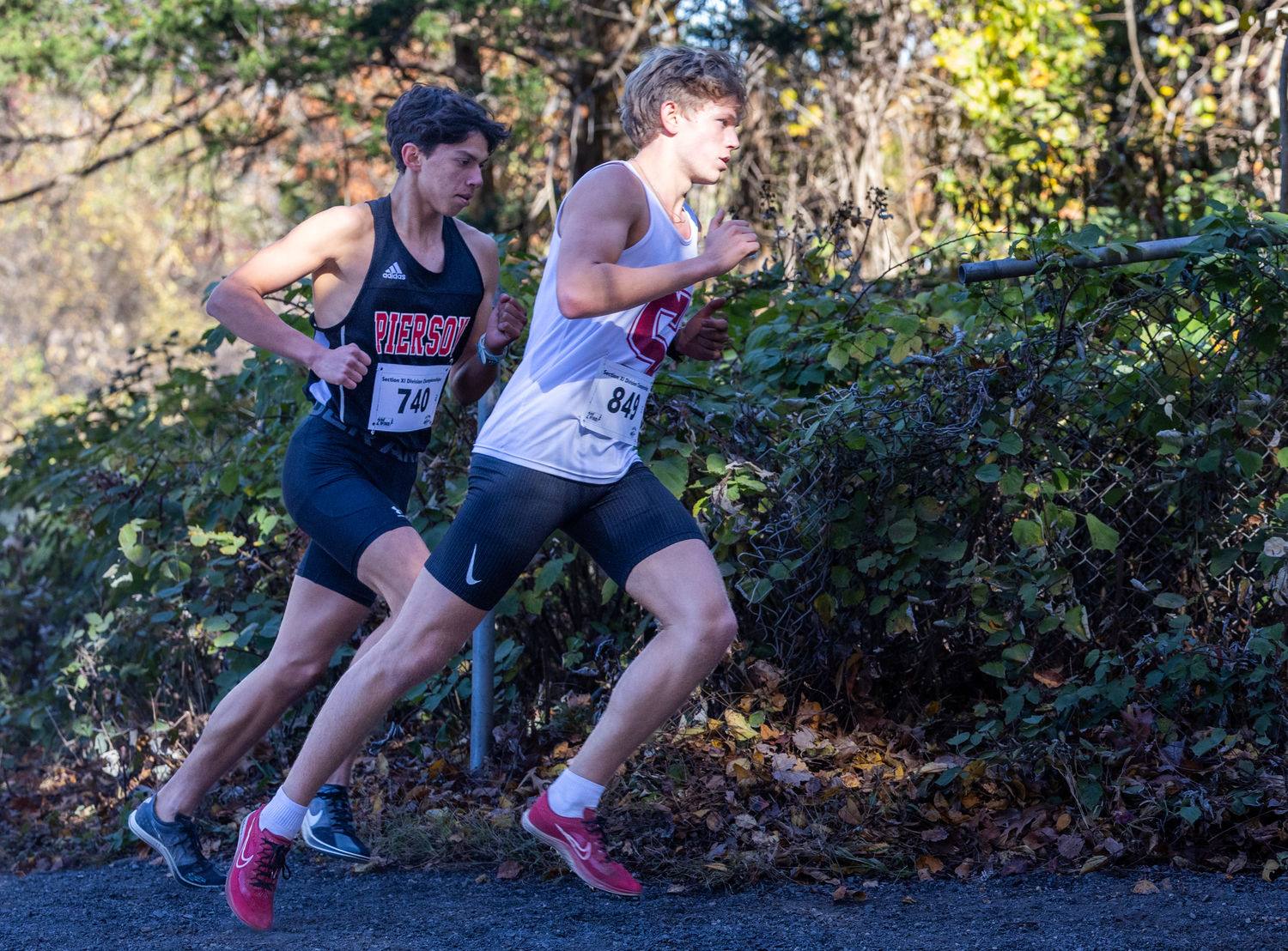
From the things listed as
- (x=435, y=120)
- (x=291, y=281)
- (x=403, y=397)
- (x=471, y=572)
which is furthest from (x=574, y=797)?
(x=435, y=120)

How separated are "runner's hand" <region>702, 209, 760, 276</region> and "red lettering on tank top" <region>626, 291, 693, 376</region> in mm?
190

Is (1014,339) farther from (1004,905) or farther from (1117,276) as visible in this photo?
(1004,905)

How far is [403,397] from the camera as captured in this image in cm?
311

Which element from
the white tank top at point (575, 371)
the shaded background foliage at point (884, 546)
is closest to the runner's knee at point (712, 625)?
the white tank top at point (575, 371)

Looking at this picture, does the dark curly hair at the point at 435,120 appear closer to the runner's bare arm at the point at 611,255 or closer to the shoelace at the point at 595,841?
the runner's bare arm at the point at 611,255

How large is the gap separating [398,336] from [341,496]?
0.44m

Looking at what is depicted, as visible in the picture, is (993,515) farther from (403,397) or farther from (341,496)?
(341,496)

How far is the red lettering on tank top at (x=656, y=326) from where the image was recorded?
2705 millimetres

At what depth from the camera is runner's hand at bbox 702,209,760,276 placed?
8.14 ft

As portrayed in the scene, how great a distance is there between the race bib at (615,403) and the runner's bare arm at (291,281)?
536 millimetres

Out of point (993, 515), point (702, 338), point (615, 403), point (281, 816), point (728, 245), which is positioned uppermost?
point (728, 245)

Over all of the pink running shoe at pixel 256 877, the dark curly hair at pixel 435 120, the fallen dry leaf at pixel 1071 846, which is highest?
the dark curly hair at pixel 435 120

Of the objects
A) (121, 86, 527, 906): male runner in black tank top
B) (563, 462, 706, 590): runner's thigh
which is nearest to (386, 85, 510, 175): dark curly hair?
(121, 86, 527, 906): male runner in black tank top

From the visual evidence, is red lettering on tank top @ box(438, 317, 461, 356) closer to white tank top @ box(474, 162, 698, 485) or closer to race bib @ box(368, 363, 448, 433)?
race bib @ box(368, 363, 448, 433)
